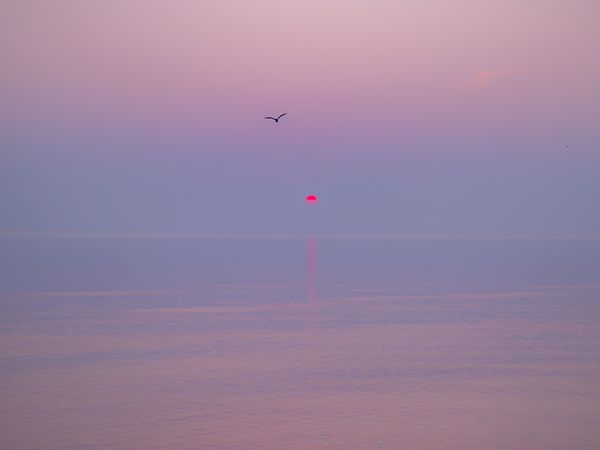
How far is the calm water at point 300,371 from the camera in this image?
1004 inches

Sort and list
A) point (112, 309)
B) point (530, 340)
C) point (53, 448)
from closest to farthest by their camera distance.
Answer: point (53, 448) → point (530, 340) → point (112, 309)

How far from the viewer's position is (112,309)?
186 feet

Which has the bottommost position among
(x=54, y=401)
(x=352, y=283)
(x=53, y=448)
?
(x=53, y=448)

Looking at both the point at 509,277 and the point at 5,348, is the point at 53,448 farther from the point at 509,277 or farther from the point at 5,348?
the point at 509,277

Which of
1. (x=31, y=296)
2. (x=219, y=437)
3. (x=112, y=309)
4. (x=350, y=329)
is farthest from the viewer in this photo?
(x=31, y=296)

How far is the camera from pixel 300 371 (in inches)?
1373

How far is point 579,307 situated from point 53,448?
45.9 m

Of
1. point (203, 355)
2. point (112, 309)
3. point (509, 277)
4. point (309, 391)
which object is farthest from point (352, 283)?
point (309, 391)

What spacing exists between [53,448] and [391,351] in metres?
19.9

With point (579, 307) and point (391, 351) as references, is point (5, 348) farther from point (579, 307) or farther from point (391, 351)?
point (579, 307)

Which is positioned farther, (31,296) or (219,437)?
(31,296)

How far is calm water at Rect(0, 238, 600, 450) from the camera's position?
25500 mm

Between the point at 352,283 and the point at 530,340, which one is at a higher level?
the point at 352,283

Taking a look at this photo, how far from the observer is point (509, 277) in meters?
91.8
